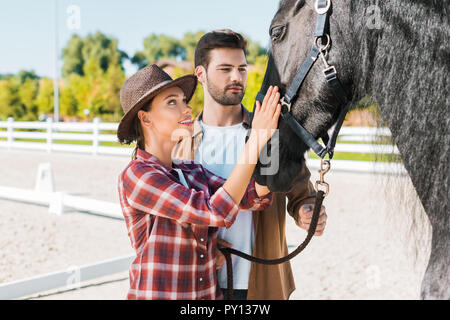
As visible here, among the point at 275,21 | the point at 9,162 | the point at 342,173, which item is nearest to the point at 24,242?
the point at 275,21

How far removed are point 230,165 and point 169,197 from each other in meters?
0.51

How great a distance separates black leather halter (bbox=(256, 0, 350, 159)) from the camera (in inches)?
58.2

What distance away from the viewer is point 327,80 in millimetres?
1517

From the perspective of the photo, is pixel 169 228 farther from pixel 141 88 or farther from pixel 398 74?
pixel 398 74

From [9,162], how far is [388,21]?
44.4 ft

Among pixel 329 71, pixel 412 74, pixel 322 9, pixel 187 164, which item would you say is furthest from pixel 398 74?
pixel 187 164

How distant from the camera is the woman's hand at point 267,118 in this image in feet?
4.98

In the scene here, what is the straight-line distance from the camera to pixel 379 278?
13.1 ft

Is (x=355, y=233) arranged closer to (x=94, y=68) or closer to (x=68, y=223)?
(x=68, y=223)

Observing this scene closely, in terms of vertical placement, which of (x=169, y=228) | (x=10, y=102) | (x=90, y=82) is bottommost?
(x=169, y=228)

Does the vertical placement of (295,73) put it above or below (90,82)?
Result: below

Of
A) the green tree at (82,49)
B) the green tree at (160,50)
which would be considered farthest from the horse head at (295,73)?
the green tree at (160,50)

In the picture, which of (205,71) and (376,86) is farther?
(205,71)

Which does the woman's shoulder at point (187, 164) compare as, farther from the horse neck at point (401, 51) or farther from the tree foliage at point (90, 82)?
the tree foliage at point (90, 82)
